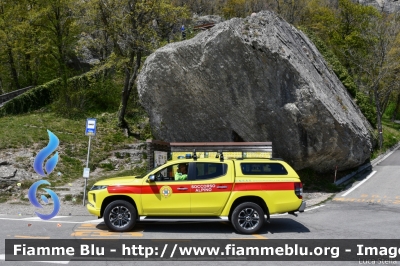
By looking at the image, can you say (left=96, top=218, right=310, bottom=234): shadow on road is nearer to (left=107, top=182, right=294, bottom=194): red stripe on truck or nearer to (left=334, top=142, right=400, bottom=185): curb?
(left=107, top=182, right=294, bottom=194): red stripe on truck

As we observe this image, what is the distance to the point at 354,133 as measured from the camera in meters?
17.6

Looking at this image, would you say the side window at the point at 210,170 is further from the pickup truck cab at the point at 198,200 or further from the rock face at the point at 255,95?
the rock face at the point at 255,95

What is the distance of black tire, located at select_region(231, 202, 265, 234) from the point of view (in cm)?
1012

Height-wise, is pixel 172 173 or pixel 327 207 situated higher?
pixel 172 173

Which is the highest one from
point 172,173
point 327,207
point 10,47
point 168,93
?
point 10,47

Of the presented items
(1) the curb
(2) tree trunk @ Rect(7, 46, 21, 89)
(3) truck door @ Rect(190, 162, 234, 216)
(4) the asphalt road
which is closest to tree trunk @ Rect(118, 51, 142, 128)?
(2) tree trunk @ Rect(7, 46, 21, 89)

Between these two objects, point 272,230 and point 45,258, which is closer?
point 45,258

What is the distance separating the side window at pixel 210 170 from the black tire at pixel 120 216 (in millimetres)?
1902

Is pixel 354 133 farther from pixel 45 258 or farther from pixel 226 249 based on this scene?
pixel 45 258

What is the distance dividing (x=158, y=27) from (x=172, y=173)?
749 inches

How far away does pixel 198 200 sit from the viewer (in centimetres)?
1027

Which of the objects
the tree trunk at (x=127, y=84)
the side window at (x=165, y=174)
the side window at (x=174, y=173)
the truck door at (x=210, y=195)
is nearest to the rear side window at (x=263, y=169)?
the truck door at (x=210, y=195)

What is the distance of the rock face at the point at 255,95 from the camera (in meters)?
16.7

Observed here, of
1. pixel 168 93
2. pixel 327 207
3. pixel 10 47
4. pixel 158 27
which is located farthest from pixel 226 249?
pixel 10 47
